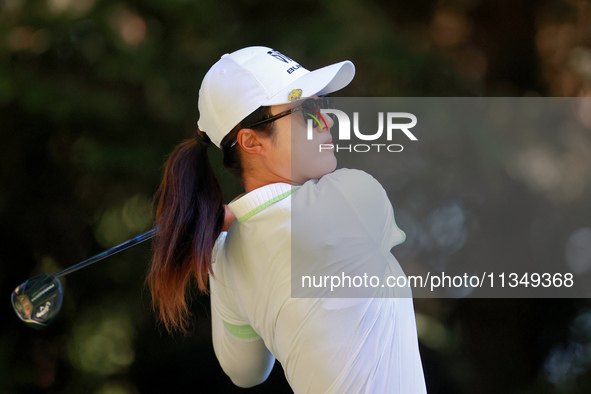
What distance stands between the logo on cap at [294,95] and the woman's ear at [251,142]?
0.30ft

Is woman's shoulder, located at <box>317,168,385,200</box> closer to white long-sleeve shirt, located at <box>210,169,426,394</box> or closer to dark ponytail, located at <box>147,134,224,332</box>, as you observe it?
white long-sleeve shirt, located at <box>210,169,426,394</box>

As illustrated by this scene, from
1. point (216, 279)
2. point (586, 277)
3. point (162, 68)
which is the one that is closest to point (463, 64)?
point (586, 277)

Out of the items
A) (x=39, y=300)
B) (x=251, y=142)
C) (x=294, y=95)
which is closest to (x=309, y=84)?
(x=294, y=95)

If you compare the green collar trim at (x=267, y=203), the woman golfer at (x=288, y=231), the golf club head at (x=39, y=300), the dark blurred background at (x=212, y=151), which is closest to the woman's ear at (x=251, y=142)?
the woman golfer at (x=288, y=231)

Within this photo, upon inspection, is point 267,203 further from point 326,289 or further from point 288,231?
point 326,289

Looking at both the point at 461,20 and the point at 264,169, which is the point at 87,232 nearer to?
the point at 264,169

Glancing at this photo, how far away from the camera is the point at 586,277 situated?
6.40 feet

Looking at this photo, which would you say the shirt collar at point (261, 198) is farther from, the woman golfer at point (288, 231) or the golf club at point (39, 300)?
the golf club at point (39, 300)

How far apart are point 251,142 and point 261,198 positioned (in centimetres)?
12

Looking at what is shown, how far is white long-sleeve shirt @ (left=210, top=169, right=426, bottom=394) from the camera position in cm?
96

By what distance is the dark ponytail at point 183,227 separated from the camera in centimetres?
108

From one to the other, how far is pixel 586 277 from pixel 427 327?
54 centimetres

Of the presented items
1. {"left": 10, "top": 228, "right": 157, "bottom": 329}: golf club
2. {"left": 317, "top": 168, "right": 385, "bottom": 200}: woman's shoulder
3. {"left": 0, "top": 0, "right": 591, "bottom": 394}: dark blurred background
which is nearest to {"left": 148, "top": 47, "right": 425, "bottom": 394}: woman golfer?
{"left": 317, "top": 168, "right": 385, "bottom": 200}: woman's shoulder

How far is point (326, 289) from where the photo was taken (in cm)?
96
